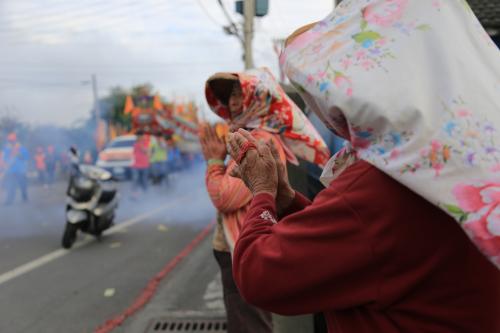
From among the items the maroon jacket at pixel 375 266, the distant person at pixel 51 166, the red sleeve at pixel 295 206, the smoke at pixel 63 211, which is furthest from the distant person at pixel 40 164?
the maroon jacket at pixel 375 266

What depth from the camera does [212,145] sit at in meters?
2.47

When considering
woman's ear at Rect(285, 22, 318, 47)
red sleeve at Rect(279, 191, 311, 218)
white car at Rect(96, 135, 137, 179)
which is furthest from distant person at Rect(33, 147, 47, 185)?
woman's ear at Rect(285, 22, 318, 47)

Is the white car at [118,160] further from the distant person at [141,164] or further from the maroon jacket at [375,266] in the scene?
the maroon jacket at [375,266]

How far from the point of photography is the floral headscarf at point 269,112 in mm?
2559

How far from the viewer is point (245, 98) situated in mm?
2555

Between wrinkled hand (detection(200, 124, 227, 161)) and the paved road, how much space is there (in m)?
2.11

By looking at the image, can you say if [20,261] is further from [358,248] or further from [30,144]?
[30,144]

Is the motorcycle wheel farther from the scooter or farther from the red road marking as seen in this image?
the red road marking

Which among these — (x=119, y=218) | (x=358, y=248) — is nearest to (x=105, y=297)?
(x=358, y=248)

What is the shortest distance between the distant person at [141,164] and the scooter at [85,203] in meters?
6.57

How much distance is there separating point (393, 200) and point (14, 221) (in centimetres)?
947

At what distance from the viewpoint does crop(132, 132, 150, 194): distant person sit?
1392 centimetres

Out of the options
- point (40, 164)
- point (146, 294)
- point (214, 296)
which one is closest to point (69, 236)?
point (146, 294)

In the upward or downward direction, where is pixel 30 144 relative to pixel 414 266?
downward
